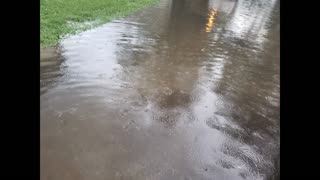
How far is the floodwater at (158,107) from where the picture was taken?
5.81 meters

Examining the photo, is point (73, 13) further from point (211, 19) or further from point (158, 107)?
point (158, 107)

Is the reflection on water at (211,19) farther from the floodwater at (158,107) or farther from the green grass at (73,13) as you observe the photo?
the green grass at (73,13)

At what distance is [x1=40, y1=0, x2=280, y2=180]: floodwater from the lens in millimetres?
5812

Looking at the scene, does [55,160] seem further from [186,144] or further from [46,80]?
[46,80]

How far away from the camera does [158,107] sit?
762 cm

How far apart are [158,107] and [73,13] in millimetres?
8335

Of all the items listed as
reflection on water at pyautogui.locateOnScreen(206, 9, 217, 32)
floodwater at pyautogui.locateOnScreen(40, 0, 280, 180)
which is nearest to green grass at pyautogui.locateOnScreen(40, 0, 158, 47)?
floodwater at pyautogui.locateOnScreen(40, 0, 280, 180)

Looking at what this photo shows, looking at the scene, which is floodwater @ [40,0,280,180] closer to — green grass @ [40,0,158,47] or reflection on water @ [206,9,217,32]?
green grass @ [40,0,158,47]

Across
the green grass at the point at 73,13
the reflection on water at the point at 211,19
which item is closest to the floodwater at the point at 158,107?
the green grass at the point at 73,13

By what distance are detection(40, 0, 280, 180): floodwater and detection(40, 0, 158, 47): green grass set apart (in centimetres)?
59

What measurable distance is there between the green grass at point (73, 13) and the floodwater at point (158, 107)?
0.59 metres
